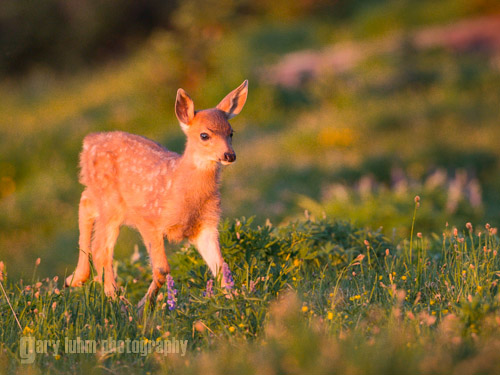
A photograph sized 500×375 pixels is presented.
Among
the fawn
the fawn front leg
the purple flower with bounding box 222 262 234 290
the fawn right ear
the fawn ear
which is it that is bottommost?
the purple flower with bounding box 222 262 234 290

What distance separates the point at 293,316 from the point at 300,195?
25.5 ft

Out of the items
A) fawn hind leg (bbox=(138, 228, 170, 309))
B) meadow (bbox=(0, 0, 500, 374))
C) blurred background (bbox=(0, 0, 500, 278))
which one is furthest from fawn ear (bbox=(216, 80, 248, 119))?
blurred background (bbox=(0, 0, 500, 278))

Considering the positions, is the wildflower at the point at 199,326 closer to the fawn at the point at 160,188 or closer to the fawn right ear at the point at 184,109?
the fawn at the point at 160,188

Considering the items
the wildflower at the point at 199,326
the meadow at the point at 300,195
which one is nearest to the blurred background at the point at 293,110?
the meadow at the point at 300,195

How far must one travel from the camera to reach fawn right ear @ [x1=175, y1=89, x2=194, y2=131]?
568 centimetres

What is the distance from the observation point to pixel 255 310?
472 centimetres

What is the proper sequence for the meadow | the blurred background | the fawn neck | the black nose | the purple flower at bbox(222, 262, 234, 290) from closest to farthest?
the meadow < the purple flower at bbox(222, 262, 234, 290) < the black nose < the fawn neck < the blurred background

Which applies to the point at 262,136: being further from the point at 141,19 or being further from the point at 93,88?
the point at 141,19

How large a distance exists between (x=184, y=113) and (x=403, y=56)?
14.2 meters

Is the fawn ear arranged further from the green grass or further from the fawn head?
the green grass

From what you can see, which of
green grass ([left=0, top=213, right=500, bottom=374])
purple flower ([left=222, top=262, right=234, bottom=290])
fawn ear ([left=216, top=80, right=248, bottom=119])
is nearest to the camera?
green grass ([left=0, top=213, right=500, bottom=374])

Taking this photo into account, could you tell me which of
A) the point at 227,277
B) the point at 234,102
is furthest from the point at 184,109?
the point at 227,277

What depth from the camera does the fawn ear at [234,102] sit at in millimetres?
5930

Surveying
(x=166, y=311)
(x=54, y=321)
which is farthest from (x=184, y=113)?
(x=54, y=321)
